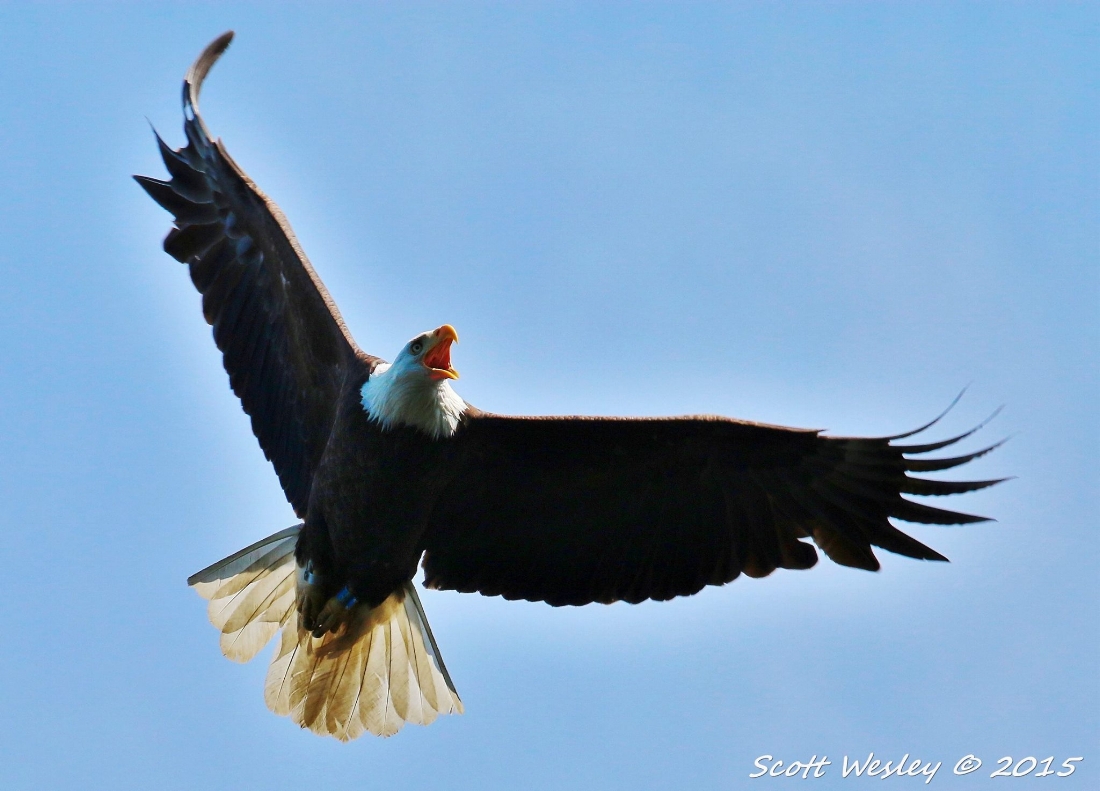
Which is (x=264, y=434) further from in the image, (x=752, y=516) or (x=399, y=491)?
(x=752, y=516)

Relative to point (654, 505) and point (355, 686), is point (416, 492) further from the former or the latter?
point (355, 686)

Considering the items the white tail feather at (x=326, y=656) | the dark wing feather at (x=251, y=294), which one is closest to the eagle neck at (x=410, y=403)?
the dark wing feather at (x=251, y=294)

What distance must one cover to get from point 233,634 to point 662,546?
229 centimetres

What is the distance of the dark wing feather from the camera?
6.68 m

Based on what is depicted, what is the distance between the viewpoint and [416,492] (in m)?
5.98

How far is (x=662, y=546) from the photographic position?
6.42 m

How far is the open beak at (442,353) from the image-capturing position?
5.95 m

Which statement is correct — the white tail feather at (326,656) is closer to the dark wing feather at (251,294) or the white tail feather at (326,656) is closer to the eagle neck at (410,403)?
the dark wing feather at (251,294)

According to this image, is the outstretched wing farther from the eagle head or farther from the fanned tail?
the fanned tail

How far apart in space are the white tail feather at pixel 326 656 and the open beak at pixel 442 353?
1.44 metres

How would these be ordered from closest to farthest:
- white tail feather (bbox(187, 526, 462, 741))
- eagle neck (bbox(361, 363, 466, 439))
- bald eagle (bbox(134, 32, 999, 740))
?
1. eagle neck (bbox(361, 363, 466, 439))
2. bald eagle (bbox(134, 32, 999, 740))
3. white tail feather (bbox(187, 526, 462, 741))

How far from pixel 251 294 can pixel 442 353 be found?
1419 millimetres

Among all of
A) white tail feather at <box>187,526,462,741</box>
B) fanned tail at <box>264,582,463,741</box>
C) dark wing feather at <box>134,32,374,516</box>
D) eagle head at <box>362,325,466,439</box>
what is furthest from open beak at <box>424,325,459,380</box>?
fanned tail at <box>264,582,463,741</box>

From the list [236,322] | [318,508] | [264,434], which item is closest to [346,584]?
[318,508]
